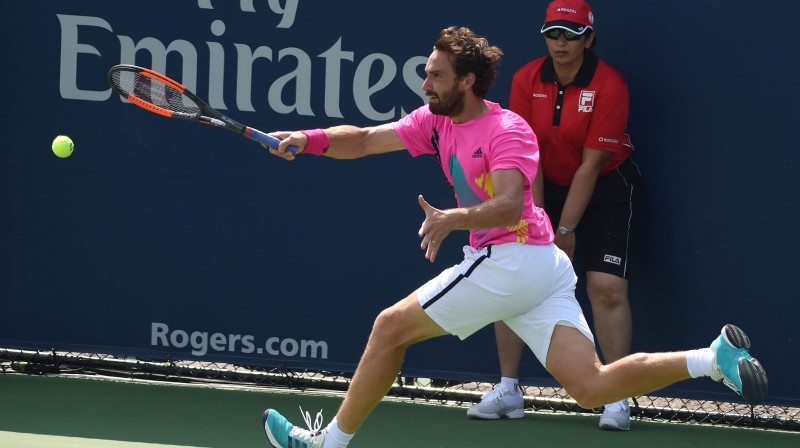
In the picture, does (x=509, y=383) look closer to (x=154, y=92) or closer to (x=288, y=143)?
(x=288, y=143)

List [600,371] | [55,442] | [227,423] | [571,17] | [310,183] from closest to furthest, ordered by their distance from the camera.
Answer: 1. [600,371]
2. [55,442]
3. [571,17]
4. [227,423]
5. [310,183]

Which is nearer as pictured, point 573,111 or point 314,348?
point 573,111

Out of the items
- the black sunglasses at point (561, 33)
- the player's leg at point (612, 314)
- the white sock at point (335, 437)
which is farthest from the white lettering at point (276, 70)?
the white sock at point (335, 437)

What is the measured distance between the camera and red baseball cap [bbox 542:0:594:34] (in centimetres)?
468

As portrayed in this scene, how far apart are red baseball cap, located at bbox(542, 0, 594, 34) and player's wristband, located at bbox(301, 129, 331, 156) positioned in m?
1.17

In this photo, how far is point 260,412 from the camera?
4984 mm

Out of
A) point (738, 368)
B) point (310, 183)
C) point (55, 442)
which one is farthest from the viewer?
point (310, 183)

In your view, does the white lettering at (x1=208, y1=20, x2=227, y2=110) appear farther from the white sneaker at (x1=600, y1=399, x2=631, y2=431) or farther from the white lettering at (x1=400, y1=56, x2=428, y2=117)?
the white sneaker at (x1=600, y1=399, x2=631, y2=431)

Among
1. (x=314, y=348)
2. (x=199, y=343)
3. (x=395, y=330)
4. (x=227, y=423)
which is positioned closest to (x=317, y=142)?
(x=395, y=330)

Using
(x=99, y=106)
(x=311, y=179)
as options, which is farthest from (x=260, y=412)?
(x=99, y=106)

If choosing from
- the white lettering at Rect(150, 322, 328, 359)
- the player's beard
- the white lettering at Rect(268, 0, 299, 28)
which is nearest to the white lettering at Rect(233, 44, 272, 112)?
the white lettering at Rect(268, 0, 299, 28)

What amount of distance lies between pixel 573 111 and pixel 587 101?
0.22 ft

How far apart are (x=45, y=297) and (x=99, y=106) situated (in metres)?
0.90

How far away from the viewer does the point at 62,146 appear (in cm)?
505
